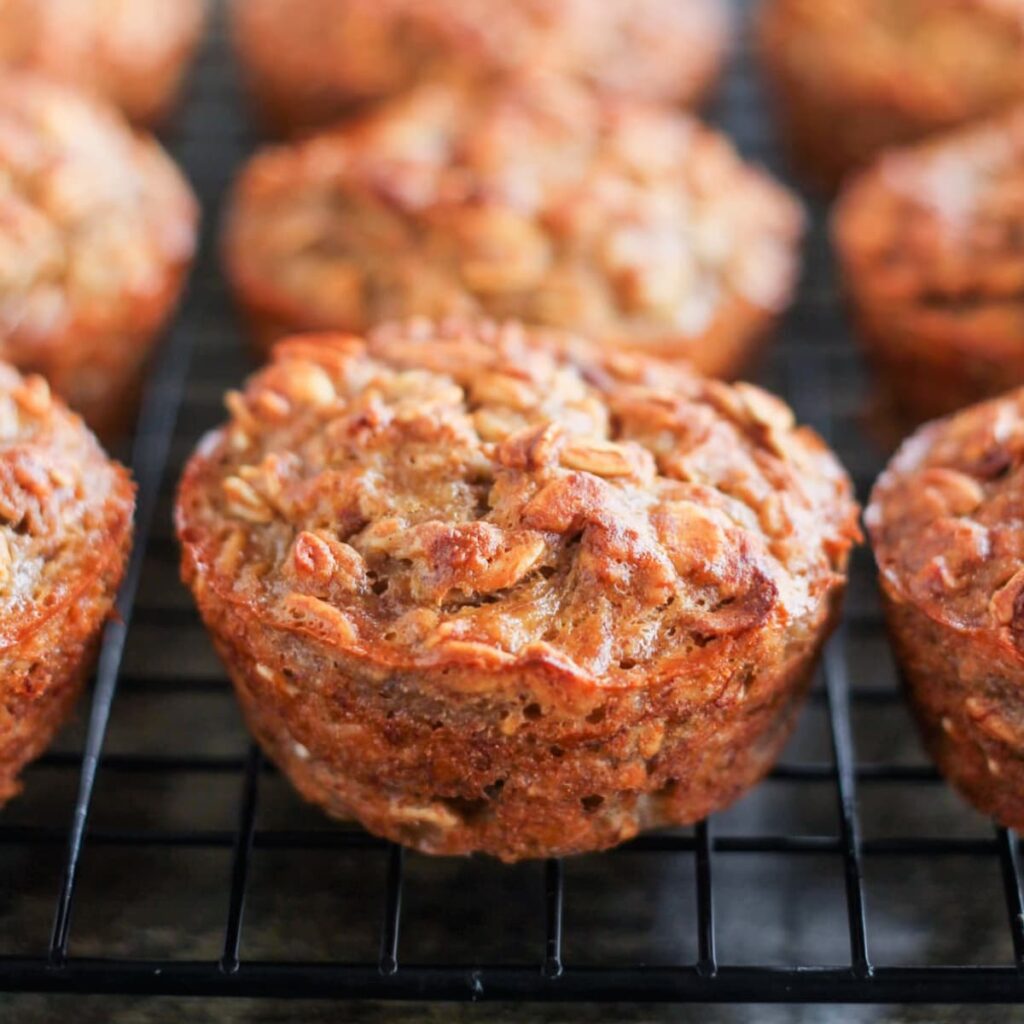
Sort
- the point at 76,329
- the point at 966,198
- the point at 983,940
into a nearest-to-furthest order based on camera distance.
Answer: the point at 983,940 → the point at 76,329 → the point at 966,198

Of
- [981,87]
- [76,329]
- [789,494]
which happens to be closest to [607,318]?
[789,494]

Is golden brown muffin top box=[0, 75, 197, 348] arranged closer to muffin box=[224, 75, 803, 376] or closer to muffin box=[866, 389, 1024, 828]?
muffin box=[224, 75, 803, 376]

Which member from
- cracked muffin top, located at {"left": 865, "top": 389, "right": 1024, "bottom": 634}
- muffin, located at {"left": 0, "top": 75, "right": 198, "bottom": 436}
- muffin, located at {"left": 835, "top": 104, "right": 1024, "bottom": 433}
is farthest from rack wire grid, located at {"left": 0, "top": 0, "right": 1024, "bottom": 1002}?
muffin, located at {"left": 835, "top": 104, "right": 1024, "bottom": 433}

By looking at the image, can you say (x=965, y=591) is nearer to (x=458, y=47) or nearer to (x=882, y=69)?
(x=882, y=69)

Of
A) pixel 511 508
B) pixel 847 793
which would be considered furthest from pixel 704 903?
pixel 511 508

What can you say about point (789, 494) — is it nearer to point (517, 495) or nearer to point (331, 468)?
point (517, 495)

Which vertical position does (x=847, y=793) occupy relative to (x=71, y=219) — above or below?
below
